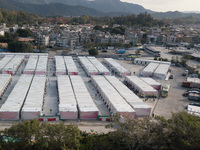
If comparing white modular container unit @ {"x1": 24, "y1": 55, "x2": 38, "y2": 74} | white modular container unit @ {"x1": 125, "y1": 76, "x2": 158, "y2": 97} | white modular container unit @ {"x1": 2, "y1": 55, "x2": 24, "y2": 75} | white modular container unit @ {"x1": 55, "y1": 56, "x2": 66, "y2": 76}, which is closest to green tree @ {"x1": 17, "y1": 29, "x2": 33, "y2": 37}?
white modular container unit @ {"x1": 2, "y1": 55, "x2": 24, "y2": 75}

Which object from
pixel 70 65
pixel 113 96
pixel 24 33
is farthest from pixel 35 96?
pixel 24 33

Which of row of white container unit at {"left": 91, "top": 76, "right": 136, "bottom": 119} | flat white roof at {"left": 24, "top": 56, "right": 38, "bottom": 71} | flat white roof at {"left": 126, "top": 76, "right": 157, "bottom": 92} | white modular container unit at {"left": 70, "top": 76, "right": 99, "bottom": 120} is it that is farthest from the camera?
flat white roof at {"left": 24, "top": 56, "right": 38, "bottom": 71}

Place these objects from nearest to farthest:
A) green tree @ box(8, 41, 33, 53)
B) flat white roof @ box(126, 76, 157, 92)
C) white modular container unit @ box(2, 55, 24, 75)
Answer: flat white roof @ box(126, 76, 157, 92) → white modular container unit @ box(2, 55, 24, 75) → green tree @ box(8, 41, 33, 53)

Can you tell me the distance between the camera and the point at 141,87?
1491 centimetres

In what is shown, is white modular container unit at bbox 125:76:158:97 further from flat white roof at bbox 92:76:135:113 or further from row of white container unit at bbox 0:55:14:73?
row of white container unit at bbox 0:55:14:73

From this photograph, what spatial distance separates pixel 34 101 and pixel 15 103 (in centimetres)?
102

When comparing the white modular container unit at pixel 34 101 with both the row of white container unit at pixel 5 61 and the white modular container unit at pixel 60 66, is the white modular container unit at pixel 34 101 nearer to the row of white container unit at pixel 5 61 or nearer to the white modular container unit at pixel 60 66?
the white modular container unit at pixel 60 66

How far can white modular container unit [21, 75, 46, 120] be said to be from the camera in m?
10.1

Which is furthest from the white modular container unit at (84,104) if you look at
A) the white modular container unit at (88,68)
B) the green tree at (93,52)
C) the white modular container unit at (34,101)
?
the green tree at (93,52)

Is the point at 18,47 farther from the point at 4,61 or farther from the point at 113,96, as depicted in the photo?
the point at 113,96

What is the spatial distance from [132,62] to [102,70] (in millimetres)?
7898

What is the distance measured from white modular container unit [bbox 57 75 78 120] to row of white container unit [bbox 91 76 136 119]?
2.12 meters

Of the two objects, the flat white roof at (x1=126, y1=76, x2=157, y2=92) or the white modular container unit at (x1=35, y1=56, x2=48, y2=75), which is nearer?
the flat white roof at (x1=126, y1=76, x2=157, y2=92)

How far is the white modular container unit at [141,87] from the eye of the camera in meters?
14.3
